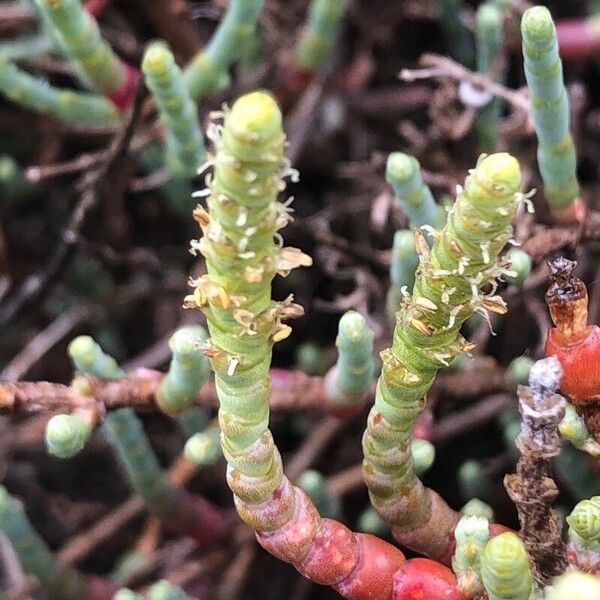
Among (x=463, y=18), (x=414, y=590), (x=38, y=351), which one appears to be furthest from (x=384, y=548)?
(x=463, y=18)

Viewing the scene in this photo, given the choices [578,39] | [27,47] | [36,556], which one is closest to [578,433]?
[36,556]

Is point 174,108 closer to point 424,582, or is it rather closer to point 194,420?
point 194,420

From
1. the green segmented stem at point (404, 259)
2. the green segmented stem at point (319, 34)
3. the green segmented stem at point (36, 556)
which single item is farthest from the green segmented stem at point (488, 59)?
the green segmented stem at point (36, 556)

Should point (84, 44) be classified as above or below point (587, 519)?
above

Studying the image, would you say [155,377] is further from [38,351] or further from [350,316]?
[38,351]

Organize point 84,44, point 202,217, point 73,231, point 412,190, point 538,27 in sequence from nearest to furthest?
1. point 202,217
2. point 538,27
3. point 412,190
4. point 84,44
5. point 73,231

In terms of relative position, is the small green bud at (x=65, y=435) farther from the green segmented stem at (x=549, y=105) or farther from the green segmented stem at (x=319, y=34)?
the green segmented stem at (x=319, y=34)
